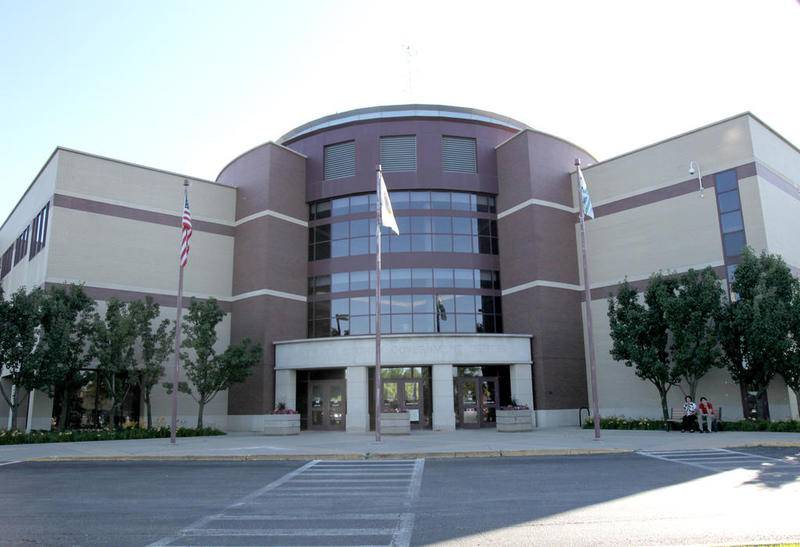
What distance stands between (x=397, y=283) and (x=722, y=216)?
16529 millimetres

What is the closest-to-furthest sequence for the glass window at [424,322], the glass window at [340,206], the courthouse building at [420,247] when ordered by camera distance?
the courthouse building at [420,247] < the glass window at [424,322] < the glass window at [340,206]

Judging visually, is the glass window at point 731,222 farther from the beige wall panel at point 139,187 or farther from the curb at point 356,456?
the beige wall panel at point 139,187

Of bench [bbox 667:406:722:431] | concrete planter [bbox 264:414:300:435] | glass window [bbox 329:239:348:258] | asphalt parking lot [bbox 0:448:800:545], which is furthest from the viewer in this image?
glass window [bbox 329:239:348:258]

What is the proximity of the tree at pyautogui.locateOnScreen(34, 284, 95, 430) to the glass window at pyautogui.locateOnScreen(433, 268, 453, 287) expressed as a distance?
1729 centimetres

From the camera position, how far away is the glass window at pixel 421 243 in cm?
3462

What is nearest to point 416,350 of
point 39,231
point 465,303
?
point 465,303

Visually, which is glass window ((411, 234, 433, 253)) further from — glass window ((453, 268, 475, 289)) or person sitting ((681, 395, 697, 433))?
person sitting ((681, 395, 697, 433))

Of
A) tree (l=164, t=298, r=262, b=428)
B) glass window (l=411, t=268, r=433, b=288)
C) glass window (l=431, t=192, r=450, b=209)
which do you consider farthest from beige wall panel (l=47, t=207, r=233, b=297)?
glass window (l=431, t=192, r=450, b=209)

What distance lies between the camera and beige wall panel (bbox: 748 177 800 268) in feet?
91.5

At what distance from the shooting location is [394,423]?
27.0m

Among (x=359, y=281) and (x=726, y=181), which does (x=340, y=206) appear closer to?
(x=359, y=281)

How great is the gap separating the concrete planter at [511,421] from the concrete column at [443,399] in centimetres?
277

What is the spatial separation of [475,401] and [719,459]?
1639 centimetres

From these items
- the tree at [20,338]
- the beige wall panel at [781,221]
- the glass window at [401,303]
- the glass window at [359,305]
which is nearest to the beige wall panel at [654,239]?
Result: the beige wall panel at [781,221]
